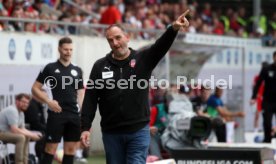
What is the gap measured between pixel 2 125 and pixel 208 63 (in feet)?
31.7

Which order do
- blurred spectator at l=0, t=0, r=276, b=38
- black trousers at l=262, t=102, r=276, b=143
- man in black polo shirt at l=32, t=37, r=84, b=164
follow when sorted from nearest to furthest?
man in black polo shirt at l=32, t=37, r=84, b=164
black trousers at l=262, t=102, r=276, b=143
blurred spectator at l=0, t=0, r=276, b=38

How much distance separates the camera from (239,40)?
984 inches

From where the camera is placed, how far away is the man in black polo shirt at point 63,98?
13.8m

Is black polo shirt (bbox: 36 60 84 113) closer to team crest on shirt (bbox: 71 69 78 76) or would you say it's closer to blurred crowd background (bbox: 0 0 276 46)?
team crest on shirt (bbox: 71 69 78 76)

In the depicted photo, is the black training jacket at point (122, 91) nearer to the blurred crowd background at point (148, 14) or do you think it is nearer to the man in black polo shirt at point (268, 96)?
the blurred crowd background at point (148, 14)

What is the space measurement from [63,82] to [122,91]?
13.0ft

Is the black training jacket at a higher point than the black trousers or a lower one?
higher

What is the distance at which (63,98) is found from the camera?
545 inches

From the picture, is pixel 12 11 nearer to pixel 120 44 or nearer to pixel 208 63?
pixel 208 63

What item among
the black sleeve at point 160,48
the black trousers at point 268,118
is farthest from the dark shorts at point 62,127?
the black trousers at point 268,118

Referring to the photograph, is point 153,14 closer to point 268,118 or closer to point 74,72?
point 268,118

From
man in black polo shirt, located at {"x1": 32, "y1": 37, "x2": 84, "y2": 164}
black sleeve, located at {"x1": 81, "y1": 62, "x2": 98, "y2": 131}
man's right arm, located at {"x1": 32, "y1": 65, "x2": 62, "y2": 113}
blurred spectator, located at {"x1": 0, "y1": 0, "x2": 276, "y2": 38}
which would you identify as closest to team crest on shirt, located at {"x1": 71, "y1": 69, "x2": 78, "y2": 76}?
man in black polo shirt, located at {"x1": 32, "y1": 37, "x2": 84, "y2": 164}

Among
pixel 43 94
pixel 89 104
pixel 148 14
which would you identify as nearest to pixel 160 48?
pixel 89 104

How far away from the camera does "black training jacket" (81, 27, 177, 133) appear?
32.9 feet
